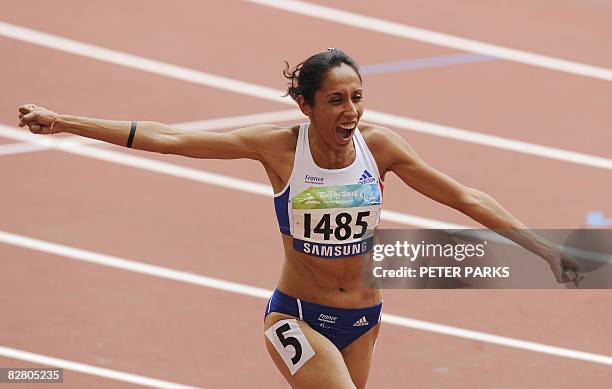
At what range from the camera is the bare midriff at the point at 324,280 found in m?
6.48

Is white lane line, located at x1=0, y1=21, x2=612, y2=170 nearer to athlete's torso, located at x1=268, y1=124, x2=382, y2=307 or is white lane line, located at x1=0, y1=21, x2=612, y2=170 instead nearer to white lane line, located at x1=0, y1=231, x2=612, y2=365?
white lane line, located at x1=0, y1=231, x2=612, y2=365

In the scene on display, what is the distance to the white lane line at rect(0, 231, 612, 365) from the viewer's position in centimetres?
913

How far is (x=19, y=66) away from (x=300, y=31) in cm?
301

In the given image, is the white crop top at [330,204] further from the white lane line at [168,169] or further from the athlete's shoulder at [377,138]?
the white lane line at [168,169]

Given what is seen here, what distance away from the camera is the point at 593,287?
966 centimetres

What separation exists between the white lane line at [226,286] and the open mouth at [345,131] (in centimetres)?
340

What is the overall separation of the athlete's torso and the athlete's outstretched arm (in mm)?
264

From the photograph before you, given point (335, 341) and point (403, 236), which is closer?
point (335, 341)

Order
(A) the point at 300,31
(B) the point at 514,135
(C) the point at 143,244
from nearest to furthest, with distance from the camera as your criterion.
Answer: (C) the point at 143,244
(B) the point at 514,135
(A) the point at 300,31

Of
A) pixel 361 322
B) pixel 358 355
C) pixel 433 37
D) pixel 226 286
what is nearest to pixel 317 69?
pixel 361 322

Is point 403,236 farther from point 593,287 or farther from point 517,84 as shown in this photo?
point 517,84

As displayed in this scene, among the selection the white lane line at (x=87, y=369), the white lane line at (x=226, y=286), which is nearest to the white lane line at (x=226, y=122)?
the white lane line at (x=226, y=286)

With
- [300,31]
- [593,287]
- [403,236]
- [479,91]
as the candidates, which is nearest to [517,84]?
[479,91]

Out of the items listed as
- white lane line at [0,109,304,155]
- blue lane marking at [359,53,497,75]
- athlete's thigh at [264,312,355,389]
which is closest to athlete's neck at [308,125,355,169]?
athlete's thigh at [264,312,355,389]
